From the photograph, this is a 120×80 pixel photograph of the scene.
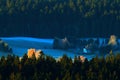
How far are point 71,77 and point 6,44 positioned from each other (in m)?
21.9

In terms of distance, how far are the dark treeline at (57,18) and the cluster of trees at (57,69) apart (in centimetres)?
2501

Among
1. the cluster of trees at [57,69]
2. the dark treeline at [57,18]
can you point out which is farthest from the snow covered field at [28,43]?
the cluster of trees at [57,69]

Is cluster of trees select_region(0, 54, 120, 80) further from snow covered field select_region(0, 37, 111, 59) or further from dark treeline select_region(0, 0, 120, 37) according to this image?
dark treeline select_region(0, 0, 120, 37)

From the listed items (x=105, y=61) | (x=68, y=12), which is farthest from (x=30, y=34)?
(x=105, y=61)

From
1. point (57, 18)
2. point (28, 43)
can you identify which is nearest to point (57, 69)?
point (28, 43)

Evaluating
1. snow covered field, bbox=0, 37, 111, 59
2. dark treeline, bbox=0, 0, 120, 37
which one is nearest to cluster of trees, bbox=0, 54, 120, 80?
snow covered field, bbox=0, 37, 111, 59

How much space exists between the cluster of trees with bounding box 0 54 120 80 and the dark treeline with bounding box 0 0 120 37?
82.1ft

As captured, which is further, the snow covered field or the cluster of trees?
the snow covered field

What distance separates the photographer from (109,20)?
157 ft

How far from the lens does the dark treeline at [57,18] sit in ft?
147

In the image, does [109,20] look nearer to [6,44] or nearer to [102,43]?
[102,43]

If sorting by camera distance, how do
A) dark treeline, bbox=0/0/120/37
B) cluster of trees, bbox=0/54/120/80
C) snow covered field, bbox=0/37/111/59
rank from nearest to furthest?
cluster of trees, bbox=0/54/120/80 < snow covered field, bbox=0/37/111/59 < dark treeline, bbox=0/0/120/37

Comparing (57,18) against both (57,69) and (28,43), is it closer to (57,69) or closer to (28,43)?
(28,43)

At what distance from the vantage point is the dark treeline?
4466 cm
